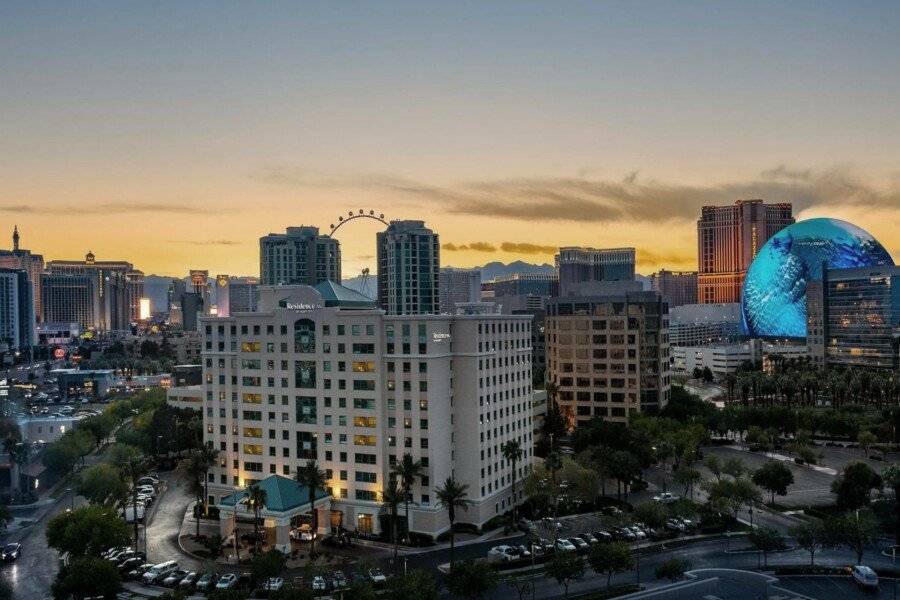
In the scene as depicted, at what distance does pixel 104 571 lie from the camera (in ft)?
209

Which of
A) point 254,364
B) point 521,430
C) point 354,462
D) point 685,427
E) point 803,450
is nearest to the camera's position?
point 354,462

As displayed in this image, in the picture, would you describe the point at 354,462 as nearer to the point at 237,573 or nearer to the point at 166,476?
the point at 237,573

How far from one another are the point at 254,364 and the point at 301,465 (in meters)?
15.4

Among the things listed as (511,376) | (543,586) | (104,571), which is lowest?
(543,586)

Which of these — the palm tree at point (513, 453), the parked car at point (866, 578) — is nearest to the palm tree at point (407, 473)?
the palm tree at point (513, 453)

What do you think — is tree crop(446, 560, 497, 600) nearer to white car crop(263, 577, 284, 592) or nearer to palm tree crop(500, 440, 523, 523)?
white car crop(263, 577, 284, 592)

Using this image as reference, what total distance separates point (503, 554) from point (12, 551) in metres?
55.6

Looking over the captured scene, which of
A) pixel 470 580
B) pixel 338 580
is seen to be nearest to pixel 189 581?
pixel 338 580

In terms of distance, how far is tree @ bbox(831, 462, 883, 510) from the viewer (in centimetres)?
9031

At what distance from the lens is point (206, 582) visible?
7275cm

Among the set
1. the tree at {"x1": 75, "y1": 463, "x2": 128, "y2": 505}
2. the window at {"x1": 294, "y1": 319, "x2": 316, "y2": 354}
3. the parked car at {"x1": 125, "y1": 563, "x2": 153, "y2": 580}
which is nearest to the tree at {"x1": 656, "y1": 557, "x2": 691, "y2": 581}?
the window at {"x1": 294, "y1": 319, "x2": 316, "y2": 354}

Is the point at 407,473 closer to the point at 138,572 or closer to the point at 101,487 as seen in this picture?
the point at 138,572

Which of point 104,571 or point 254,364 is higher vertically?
point 254,364

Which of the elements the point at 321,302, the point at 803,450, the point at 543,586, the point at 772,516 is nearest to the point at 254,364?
the point at 321,302
